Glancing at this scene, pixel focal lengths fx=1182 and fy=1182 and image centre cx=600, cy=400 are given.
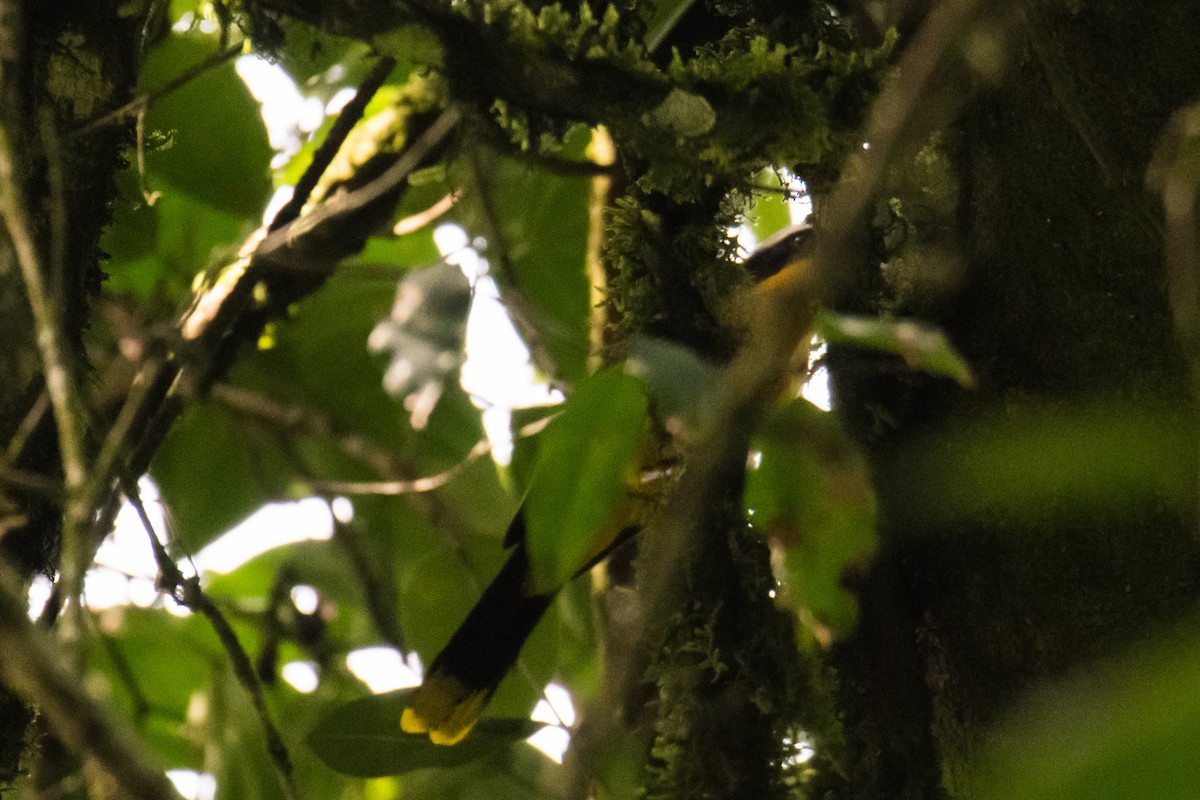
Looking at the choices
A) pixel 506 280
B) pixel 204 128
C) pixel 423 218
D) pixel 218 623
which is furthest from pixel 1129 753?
pixel 423 218

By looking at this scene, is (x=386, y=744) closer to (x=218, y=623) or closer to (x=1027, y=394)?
(x=218, y=623)

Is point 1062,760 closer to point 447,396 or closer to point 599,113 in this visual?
point 599,113

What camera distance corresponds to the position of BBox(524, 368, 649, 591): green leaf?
2.64 ft

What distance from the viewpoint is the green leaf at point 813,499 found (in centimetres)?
89

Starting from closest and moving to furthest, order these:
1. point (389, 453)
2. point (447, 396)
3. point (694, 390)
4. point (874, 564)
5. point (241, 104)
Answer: point (694, 390)
point (874, 564)
point (241, 104)
point (447, 396)
point (389, 453)

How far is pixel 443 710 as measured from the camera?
1797mm

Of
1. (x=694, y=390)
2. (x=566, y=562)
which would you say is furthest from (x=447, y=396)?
(x=694, y=390)

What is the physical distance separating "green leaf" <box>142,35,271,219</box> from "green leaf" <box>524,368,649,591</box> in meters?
1.28

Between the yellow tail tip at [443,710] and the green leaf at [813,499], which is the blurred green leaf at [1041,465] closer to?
the green leaf at [813,499]

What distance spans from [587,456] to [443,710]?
1101mm

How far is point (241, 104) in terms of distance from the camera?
6.20ft

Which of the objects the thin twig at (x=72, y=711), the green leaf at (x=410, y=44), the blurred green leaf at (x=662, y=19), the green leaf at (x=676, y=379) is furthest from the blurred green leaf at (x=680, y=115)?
the thin twig at (x=72, y=711)

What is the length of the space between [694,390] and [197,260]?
1.64 meters

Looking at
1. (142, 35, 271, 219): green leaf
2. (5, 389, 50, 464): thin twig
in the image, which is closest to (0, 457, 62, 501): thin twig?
(5, 389, 50, 464): thin twig
